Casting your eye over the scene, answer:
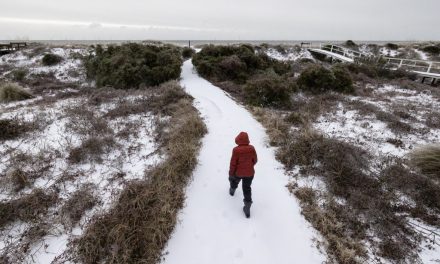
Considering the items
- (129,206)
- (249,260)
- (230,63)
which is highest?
(230,63)

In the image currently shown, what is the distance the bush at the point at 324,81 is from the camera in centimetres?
1393

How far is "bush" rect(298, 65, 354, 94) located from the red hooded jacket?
420 inches

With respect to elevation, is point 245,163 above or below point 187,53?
below

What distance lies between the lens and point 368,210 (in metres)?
5.02

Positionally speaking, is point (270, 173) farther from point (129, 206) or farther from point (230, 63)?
point (230, 63)

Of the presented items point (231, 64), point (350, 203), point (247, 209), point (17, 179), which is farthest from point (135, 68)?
point (350, 203)

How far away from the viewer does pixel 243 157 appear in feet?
15.8

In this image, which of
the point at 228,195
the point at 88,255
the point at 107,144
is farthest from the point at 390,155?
the point at 107,144

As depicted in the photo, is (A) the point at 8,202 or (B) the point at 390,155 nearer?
(A) the point at 8,202

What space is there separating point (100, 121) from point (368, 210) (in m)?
8.63

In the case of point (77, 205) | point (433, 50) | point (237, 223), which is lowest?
point (237, 223)

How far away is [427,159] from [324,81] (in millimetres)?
8408

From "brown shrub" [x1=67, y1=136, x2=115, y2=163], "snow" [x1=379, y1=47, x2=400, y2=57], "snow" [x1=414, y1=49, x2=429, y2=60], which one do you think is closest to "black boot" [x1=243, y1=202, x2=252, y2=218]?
"brown shrub" [x1=67, y1=136, x2=115, y2=163]

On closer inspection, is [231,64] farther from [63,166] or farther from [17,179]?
[17,179]
